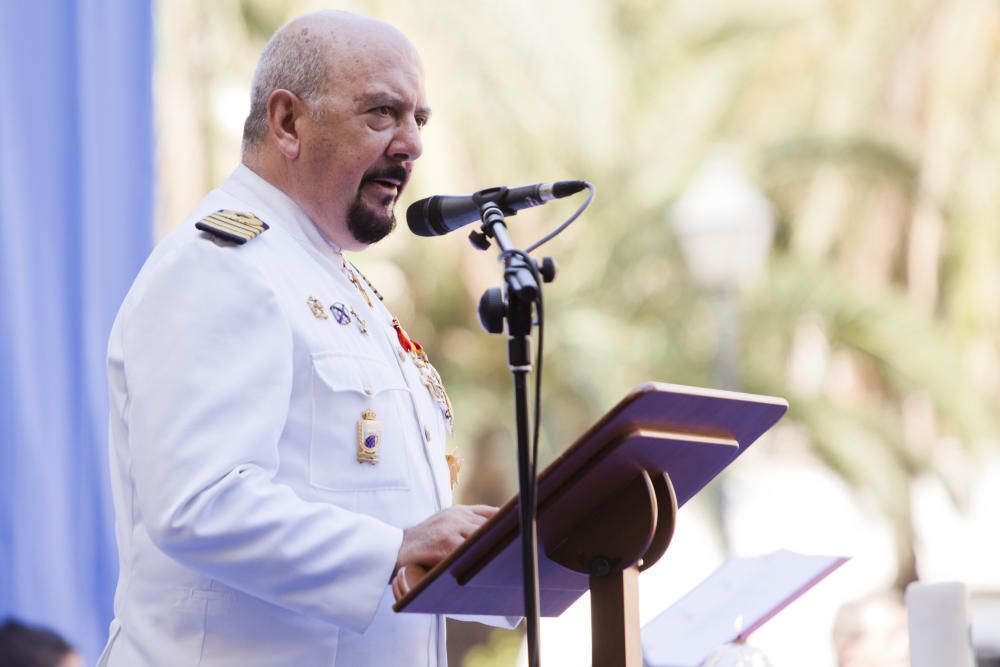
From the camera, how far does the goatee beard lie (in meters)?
2.99

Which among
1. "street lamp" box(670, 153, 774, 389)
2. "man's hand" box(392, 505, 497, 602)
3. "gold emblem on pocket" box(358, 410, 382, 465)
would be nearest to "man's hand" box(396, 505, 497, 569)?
"man's hand" box(392, 505, 497, 602)

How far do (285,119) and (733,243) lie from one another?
20.2 ft

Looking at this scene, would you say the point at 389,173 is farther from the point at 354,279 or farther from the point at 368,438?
the point at 368,438

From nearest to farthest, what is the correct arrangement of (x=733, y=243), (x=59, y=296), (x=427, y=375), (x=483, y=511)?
(x=483, y=511) < (x=427, y=375) < (x=59, y=296) < (x=733, y=243)

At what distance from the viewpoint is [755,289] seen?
1259cm

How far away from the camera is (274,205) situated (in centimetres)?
293

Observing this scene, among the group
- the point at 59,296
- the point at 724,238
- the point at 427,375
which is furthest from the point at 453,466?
the point at 724,238

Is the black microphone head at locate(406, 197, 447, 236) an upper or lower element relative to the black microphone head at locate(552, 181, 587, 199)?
lower

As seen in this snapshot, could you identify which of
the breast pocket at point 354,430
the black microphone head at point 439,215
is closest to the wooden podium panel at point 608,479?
the breast pocket at point 354,430

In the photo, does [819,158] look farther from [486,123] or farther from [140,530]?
[140,530]

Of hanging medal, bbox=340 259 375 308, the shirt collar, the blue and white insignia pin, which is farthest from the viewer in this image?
hanging medal, bbox=340 259 375 308

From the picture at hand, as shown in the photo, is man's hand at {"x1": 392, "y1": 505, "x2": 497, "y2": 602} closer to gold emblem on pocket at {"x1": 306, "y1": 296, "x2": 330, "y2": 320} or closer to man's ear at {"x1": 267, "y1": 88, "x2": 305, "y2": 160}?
gold emblem on pocket at {"x1": 306, "y1": 296, "x2": 330, "y2": 320}

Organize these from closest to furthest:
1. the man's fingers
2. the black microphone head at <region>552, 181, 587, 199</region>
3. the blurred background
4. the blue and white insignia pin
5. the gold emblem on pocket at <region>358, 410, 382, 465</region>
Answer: the man's fingers, the black microphone head at <region>552, 181, 587, 199</region>, the gold emblem on pocket at <region>358, 410, 382, 465</region>, the blue and white insignia pin, the blurred background

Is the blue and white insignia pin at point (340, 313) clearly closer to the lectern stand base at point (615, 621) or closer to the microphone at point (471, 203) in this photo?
the microphone at point (471, 203)
